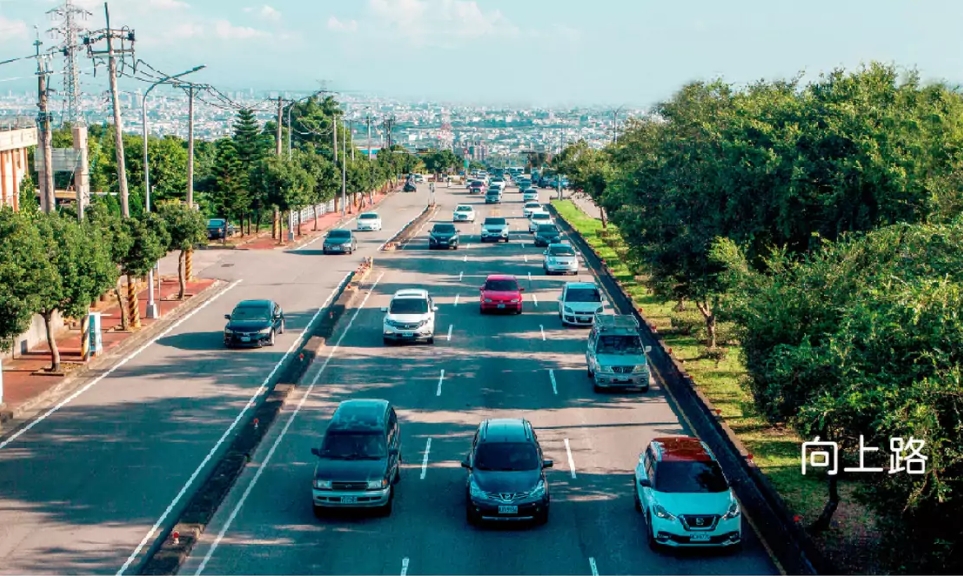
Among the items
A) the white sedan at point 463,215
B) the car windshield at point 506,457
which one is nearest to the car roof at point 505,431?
the car windshield at point 506,457

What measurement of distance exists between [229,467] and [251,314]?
47.3ft

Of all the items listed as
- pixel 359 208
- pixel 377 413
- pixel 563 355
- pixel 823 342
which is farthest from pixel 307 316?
pixel 359 208

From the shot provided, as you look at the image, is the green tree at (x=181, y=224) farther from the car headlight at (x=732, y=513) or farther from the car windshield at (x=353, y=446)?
the car headlight at (x=732, y=513)

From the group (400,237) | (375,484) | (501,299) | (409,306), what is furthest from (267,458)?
(400,237)

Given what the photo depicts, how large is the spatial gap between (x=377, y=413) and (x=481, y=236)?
50.5 metres

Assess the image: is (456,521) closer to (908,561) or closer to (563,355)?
(908,561)

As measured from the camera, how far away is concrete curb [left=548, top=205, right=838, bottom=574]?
17984 millimetres

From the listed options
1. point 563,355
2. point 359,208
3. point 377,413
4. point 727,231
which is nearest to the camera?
point 377,413

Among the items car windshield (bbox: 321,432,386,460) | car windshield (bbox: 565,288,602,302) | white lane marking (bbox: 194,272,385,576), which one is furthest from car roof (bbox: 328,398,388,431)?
car windshield (bbox: 565,288,602,302)

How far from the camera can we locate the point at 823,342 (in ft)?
55.5

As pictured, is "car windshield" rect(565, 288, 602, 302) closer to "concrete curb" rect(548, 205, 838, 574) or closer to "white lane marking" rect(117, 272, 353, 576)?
"concrete curb" rect(548, 205, 838, 574)

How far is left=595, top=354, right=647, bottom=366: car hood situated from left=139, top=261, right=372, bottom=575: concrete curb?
855cm

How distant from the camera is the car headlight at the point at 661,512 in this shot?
18.6 metres

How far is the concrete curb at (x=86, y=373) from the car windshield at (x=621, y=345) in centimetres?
1477
